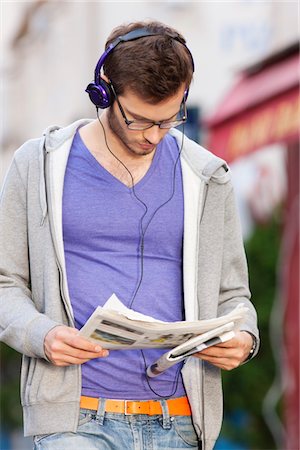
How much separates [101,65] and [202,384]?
1.01 meters

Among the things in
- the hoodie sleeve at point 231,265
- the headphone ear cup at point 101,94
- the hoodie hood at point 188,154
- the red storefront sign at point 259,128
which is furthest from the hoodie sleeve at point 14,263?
the red storefront sign at point 259,128

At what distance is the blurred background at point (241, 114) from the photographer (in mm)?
6648

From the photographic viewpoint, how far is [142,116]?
3.57 meters

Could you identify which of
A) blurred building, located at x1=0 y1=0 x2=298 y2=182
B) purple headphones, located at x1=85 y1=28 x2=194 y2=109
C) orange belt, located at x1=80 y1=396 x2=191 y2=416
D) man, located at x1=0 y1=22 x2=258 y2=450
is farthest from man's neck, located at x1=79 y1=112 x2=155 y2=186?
A: blurred building, located at x1=0 y1=0 x2=298 y2=182

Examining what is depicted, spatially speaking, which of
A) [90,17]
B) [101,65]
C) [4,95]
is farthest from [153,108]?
[4,95]

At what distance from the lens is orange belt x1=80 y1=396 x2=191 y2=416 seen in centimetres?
358

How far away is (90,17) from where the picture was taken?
48.9 ft

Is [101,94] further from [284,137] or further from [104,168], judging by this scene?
[284,137]

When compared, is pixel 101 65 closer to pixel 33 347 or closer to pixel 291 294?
pixel 33 347

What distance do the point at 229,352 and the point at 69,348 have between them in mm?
492

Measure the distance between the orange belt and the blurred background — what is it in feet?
8.97

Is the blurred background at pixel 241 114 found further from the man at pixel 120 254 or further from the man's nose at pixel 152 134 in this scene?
A: the man's nose at pixel 152 134

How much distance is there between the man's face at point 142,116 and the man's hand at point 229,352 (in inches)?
24.3

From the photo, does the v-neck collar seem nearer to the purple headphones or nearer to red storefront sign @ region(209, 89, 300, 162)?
the purple headphones
